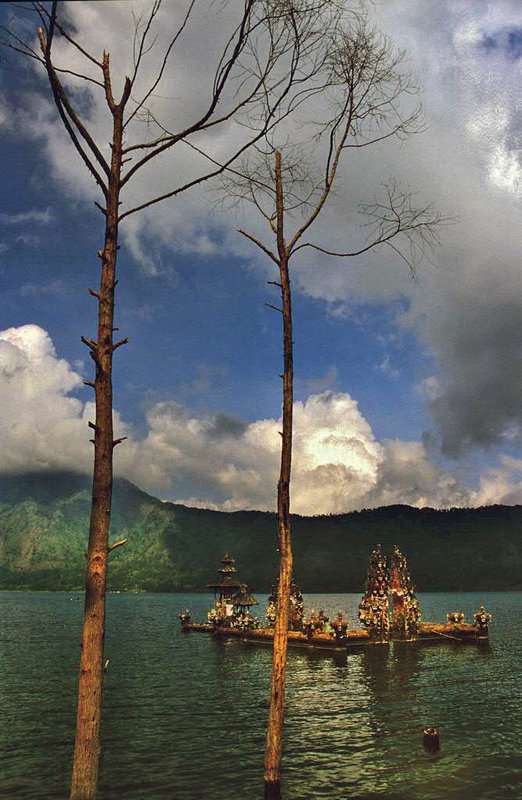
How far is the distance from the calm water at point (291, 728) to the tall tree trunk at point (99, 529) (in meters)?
10.3

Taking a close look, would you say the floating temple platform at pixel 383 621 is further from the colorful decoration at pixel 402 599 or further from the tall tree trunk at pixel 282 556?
the tall tree trunk at pixel 282 556

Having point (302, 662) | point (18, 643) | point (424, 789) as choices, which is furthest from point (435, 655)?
point (18, 643)

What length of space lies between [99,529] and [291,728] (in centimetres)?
2018

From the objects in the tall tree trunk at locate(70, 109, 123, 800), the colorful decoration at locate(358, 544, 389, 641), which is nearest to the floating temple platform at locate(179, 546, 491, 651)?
the colorful decoration at locate(358, 544, 389, 641)

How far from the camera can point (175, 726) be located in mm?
25094

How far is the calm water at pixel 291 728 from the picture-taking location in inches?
666

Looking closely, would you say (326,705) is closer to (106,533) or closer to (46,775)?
(46,775)

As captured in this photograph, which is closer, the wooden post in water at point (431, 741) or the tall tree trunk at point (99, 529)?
the tall tree trunk at point (99, 529)

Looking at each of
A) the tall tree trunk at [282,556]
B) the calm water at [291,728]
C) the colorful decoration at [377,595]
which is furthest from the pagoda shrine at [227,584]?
the tall tree trunk at [282,556]

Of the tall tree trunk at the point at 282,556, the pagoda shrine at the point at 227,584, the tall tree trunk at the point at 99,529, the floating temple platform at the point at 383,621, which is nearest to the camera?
the tall tree trunk at the point at 99,529

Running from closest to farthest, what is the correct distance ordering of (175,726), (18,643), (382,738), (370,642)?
(382,738)
(175,726)
(370,642)
(18,643)

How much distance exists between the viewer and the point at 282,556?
40.0ft

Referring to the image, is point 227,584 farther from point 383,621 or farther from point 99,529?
point 99,529

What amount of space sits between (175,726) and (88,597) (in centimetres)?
2080
